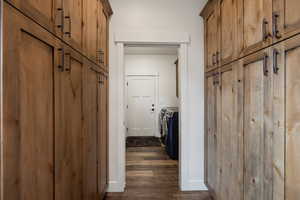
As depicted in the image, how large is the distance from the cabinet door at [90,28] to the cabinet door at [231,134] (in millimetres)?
1252

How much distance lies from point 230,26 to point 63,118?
62.2 inches

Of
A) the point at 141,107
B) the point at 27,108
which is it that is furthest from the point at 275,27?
the point at 141,107

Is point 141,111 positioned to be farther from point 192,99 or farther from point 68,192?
point 68,192

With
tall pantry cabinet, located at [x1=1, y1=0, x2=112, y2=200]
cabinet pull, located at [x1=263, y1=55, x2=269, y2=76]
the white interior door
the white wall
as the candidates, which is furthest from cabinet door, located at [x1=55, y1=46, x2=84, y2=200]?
the white interior door

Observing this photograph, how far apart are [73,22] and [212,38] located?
1676mm

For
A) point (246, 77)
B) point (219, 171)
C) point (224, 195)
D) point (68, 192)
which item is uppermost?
point (246, 77)

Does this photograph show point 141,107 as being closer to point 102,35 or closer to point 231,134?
point 102,35

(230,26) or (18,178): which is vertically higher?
(230,26)

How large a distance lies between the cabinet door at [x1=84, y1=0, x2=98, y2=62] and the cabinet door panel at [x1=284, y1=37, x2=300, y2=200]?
1447 millimetres

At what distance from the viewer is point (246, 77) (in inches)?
66.5

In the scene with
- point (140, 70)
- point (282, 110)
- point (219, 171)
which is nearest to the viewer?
point (282, 110)

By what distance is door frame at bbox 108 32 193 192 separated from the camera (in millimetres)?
3012

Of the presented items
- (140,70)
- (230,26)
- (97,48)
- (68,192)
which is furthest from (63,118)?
(140,70)

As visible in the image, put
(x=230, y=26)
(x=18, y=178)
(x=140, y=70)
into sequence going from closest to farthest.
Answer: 1. (x=18, y=178)
2. (x=230, y=26)
3. (x=140, y=70)
